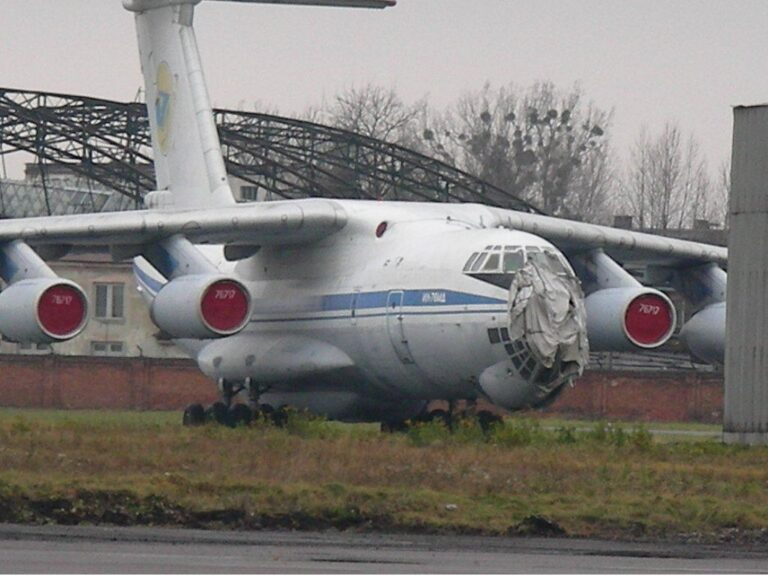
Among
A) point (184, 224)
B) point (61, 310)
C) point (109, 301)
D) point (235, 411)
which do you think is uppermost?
point (184, 224)

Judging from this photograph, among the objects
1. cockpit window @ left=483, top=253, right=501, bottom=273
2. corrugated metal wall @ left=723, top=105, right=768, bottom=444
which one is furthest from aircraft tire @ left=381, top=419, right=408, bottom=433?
corrugated metal wall @ left=723, top=105, right=768, bottom=444

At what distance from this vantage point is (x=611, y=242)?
3119 centimetres

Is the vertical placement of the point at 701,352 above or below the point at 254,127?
below

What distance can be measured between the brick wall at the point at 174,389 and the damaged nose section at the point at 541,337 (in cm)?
1885

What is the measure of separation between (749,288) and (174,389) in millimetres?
22339

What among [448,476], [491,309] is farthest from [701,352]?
[448,476]

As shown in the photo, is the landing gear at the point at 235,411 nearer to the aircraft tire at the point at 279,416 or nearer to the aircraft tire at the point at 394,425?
the aircraft tire at the point at 279,416

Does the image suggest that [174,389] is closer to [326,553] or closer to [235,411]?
[235,411]

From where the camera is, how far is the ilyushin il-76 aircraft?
26609 mm

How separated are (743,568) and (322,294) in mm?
17266

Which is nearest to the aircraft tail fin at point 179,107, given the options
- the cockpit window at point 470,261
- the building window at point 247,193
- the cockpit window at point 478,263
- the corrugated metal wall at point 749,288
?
the cockpit window at point 470,261

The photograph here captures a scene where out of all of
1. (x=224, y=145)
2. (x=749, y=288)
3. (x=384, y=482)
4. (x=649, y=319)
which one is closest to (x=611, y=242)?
(x=649, y=319)

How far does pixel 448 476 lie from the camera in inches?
731

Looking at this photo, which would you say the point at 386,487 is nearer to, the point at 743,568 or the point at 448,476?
the point at 448,476
